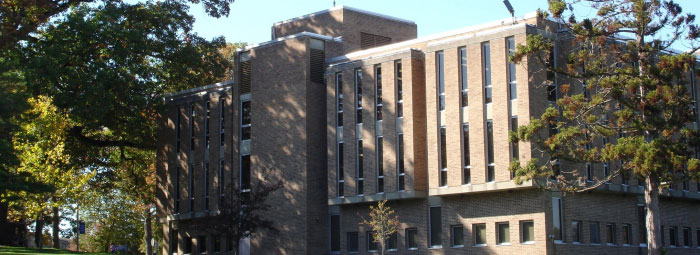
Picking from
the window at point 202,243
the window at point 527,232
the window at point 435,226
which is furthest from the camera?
the window at point 202,243

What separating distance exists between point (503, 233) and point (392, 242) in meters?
5.72

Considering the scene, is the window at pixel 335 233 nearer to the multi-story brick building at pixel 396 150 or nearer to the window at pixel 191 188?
the multi-story brick building at pixel 396 150

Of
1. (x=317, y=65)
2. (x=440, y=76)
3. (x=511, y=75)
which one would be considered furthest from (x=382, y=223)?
(x=317, y=65)

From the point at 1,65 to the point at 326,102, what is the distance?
14242mm

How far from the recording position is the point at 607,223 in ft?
125

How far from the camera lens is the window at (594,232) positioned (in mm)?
37438

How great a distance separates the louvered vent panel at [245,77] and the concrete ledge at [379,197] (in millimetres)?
7958

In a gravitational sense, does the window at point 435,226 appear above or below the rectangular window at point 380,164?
below

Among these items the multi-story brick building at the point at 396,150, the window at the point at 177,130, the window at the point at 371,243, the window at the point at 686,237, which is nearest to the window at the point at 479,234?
the multi-story brick building at the point at 396,150

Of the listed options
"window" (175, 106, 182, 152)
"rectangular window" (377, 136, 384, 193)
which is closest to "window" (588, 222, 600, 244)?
"rectangular window" (377, 136, 384, 193)

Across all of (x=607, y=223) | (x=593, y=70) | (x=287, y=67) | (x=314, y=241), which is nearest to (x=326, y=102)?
(x=287, y=67)

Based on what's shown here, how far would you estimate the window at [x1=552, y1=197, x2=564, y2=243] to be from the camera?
3562cm

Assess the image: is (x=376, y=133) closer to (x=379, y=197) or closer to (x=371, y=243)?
(x=379, y=197)

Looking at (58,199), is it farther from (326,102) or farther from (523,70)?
(523,70)
